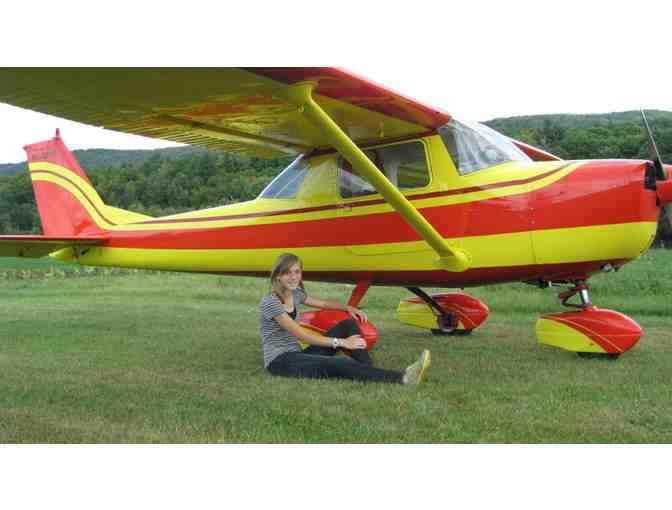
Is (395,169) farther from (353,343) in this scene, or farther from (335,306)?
(353,343)

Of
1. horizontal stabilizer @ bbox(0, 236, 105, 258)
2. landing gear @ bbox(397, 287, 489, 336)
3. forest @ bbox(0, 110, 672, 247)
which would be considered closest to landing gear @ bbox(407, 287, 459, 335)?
landing gear @ bbox(397, 287, 489, 336)

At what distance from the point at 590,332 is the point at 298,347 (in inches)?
111

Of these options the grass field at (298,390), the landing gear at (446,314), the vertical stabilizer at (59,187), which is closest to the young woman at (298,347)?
the grass field at (298,390)

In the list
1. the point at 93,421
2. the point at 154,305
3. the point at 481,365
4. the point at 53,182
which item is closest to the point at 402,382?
the point at 481,365

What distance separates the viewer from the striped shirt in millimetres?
5043

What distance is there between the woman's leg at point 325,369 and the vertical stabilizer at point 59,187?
215 inches

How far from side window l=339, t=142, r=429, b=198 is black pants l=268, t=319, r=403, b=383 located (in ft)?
6.35

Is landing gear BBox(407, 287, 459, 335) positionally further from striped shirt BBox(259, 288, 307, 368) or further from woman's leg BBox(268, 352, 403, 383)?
woman's leg BBox(268, 352, 403, 383)

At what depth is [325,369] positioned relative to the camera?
482 cm

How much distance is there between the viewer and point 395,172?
21.4 ft

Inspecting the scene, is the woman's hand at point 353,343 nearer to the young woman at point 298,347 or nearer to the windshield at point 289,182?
the young woman at point 298,347

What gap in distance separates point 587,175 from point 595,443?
2.99 meters

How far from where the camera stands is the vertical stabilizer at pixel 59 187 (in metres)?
9.29

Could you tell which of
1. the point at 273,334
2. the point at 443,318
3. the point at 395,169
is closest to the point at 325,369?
the point at 273,334
